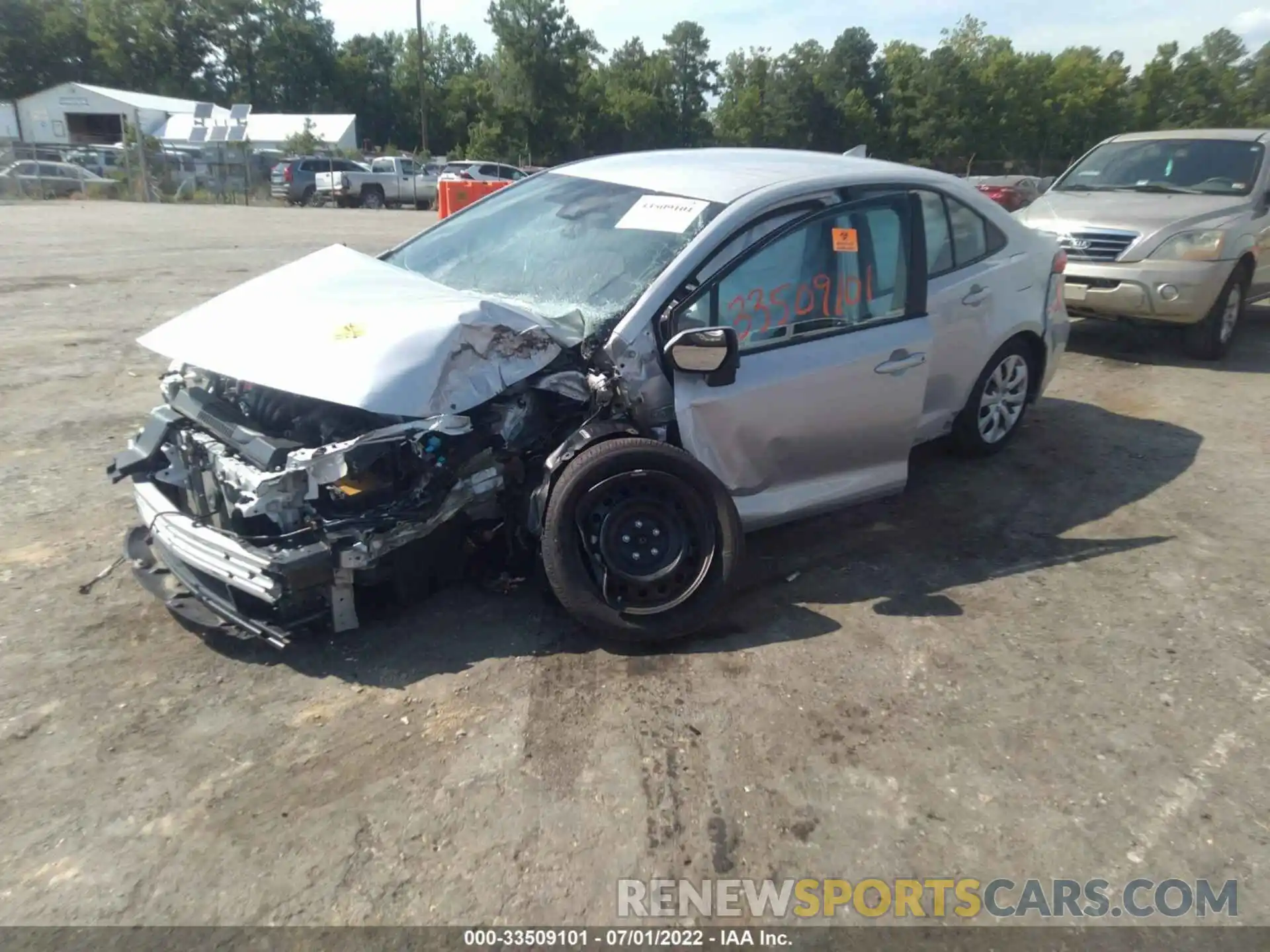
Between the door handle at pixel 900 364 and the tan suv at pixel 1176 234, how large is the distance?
176 inches

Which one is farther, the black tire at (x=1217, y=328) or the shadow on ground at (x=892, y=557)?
the black tire at (x=1217, y=328)

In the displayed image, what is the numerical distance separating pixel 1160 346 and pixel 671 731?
8023 millimetres

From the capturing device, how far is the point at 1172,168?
916 cm

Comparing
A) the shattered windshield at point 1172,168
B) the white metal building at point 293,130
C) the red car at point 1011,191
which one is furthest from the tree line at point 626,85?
the shattered windshield at point 1172,168

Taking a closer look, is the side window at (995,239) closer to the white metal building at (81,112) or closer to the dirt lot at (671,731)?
the dirt lot at (671,731)

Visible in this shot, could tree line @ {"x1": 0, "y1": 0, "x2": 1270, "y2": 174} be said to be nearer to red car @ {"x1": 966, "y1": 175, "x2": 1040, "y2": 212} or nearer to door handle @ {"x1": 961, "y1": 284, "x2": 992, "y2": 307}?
red car @ {"x1": 966, "y1": 175, "x2": 1040, "y2": 212}

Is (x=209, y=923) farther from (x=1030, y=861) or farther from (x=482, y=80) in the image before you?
(x=482, y=80)

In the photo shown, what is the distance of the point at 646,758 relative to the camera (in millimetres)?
3127

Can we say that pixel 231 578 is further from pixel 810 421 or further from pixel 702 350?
pixel 810 421

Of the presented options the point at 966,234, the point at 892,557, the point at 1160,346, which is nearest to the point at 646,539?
the point at 892,557

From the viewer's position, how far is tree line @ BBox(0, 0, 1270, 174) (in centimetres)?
5716

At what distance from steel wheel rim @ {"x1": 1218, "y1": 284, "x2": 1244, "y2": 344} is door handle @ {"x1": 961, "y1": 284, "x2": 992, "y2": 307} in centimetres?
450

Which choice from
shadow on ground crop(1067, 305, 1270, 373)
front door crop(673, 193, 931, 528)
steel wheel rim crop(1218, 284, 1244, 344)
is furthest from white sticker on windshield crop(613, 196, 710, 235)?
steel wheel rim crop(1218, 284, 1244, 344)

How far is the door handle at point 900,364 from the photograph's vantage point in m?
4.41
